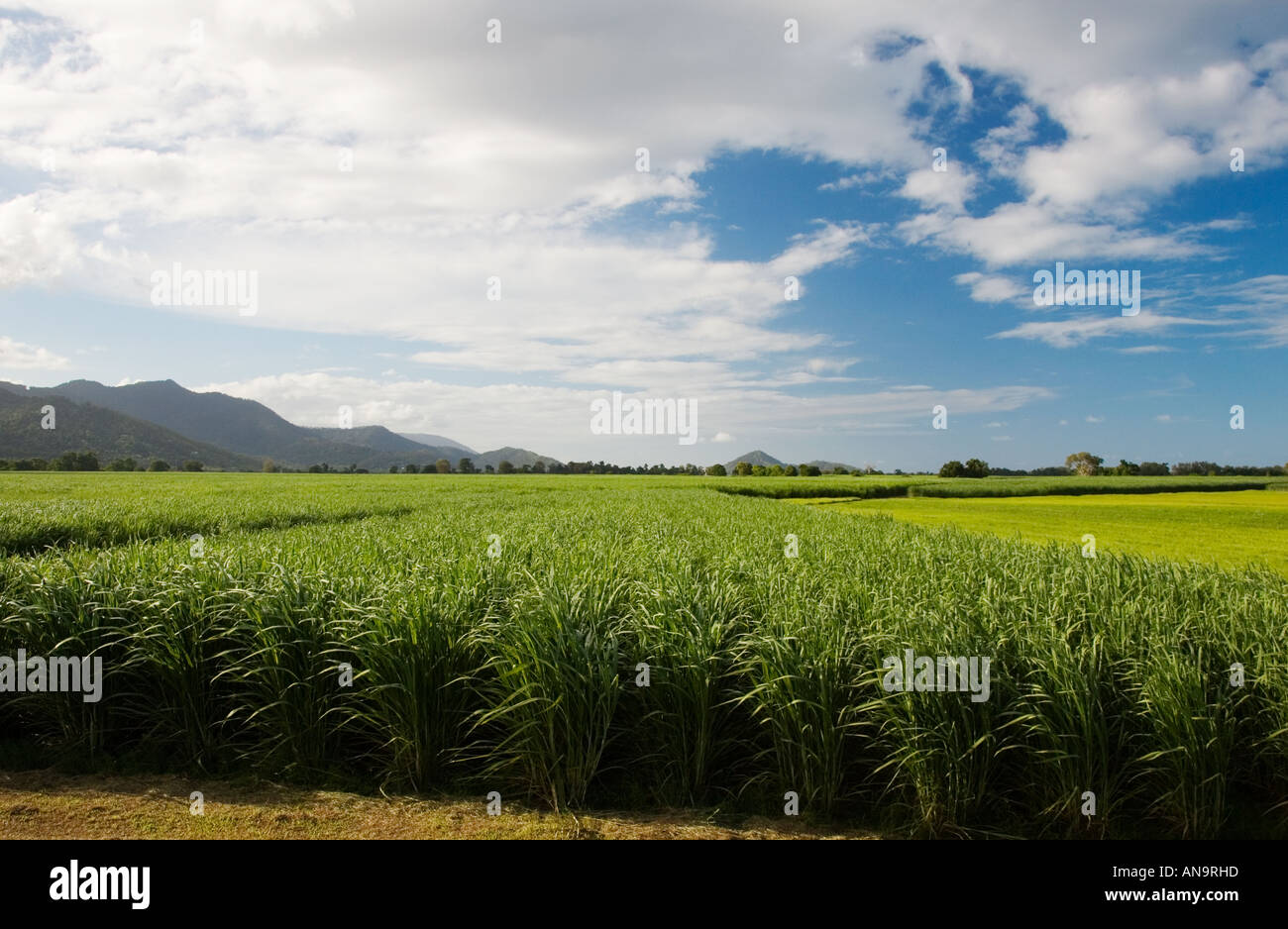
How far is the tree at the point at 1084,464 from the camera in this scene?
123938 mm

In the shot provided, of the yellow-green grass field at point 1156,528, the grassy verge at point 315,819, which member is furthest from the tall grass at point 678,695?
the yellow-green grass field at point 1156,528

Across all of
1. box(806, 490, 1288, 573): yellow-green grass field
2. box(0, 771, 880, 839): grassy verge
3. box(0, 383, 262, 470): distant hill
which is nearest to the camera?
box(0, 771, 880, 839): grassy verge

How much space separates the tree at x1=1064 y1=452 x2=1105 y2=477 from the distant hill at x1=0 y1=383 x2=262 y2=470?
169m

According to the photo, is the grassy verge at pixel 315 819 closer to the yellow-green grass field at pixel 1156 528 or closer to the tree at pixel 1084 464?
the yellow-green grass field at pixel 1156 528

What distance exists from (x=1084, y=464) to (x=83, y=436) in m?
194

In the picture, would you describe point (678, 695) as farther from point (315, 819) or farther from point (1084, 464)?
point (1084, 464)

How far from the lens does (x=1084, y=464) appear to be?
130 meters

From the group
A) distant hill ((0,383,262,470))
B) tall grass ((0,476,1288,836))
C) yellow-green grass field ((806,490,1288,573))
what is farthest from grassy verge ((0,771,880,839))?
distant hill ((0,383,262,470))

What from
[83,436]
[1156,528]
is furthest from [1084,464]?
[83,436]

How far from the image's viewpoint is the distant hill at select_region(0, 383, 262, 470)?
92688mm

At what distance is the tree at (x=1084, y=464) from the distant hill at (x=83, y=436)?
556 ft

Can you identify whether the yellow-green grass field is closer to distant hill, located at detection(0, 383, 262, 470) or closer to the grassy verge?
the grassy verge
